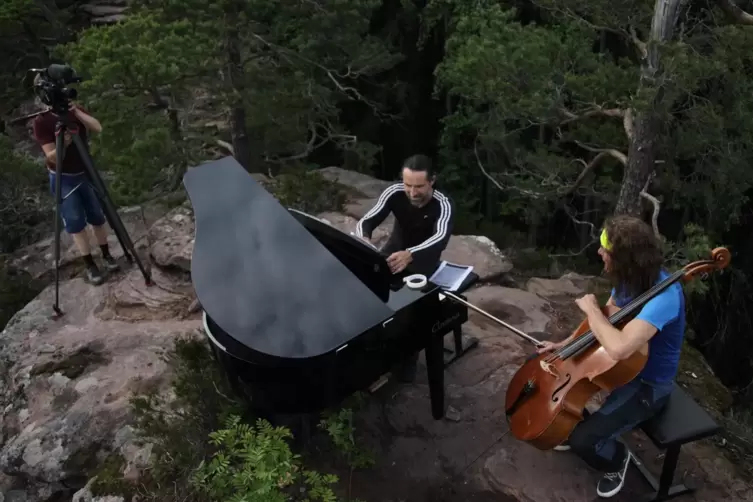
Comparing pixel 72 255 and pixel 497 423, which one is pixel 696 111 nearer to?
pixel 497 423

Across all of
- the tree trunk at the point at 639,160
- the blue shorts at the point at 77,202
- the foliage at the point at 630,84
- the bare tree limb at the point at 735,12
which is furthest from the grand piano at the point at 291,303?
the bare tree limb at the point at 735,12

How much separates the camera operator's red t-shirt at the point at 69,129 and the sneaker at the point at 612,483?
14.4ft

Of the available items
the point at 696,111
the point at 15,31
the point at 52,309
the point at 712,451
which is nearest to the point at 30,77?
the point at 15,31

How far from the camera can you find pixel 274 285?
8.93 feet

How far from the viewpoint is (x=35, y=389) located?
440 centimetres

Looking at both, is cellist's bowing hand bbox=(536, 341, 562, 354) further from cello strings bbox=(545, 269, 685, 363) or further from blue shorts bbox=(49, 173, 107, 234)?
blue shorts bbox=(49, 173, 107, 234)

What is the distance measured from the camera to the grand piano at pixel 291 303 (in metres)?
2.60

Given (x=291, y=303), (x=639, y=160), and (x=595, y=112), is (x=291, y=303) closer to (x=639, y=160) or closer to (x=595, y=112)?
(x=639, y=160)

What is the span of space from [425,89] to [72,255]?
9.73 meters

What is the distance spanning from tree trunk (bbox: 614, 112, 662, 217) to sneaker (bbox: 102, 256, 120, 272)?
5140 millimetres

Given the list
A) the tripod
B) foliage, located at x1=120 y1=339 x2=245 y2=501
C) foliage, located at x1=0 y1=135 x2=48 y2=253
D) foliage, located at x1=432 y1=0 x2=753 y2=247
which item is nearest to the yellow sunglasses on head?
foliage, located at x1=120 y1=339 x2=245 y2=501

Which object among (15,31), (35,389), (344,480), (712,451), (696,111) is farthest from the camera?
(15,31)

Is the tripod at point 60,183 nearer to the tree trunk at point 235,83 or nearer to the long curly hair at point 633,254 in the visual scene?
the tree trunk at point 235,83

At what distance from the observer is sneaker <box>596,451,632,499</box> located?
10.9ft
